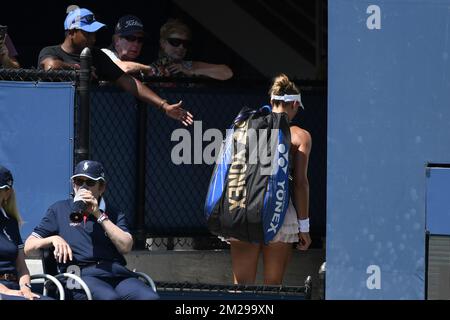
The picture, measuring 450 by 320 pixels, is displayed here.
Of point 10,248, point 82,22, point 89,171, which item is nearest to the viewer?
point 10,248

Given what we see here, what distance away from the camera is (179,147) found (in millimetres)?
9555

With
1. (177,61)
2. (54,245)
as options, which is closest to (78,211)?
(54,245)

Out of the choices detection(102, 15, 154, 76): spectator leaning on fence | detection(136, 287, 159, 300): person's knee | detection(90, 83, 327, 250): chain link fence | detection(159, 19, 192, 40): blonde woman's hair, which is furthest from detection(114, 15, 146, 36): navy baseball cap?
detection(136, 287, 159, 300): person's knee

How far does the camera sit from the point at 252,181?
27.3 feet

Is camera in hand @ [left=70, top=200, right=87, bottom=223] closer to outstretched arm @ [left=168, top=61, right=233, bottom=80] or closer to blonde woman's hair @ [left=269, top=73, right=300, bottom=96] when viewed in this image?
blonde woman's hair @ [left=269, top=73, right=300, bottom=96]

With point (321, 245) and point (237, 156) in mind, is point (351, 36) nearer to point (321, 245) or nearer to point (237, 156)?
point (237, 156)

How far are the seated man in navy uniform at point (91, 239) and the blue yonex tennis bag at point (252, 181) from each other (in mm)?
785

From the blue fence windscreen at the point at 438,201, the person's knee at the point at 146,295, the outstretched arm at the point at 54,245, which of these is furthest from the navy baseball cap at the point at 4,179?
the blue fence windscreen at the point at 438,201

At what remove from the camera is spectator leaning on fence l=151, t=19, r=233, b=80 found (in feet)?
31.2

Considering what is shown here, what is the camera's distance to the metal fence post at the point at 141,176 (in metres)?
9.43

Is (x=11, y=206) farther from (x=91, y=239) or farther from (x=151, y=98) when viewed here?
(x=151, y=98)

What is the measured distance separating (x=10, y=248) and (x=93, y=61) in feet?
6.30

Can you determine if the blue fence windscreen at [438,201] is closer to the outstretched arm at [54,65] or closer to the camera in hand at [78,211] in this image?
the camera in hand at [78,211]
